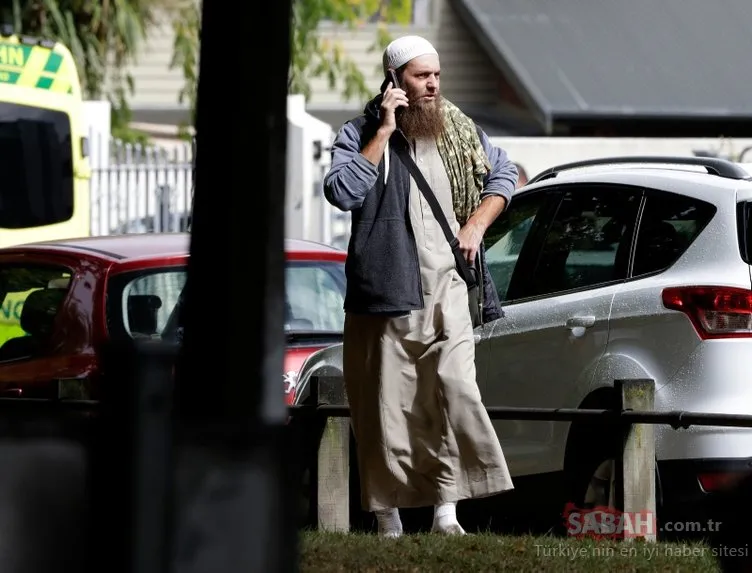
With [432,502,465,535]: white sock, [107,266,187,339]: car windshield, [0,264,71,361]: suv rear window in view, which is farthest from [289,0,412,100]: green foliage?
[432,502,465,535]: white sock

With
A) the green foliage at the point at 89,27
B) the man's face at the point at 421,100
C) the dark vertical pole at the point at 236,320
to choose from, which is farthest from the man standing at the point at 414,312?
the green foliage at the point at 89,27

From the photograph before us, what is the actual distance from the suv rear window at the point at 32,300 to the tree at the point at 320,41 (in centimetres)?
1612

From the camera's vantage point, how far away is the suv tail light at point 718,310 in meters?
6.12

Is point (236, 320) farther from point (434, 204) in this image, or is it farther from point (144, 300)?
point (144, 300)

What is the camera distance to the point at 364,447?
6.12 meters

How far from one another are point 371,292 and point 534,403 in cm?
124

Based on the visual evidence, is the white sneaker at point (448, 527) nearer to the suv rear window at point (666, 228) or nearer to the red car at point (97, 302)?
the suv rear window at point (666, 228)

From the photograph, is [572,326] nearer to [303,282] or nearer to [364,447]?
[364,447]

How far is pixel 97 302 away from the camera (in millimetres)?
7742

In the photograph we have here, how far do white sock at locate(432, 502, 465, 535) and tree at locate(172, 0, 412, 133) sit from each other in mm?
18751

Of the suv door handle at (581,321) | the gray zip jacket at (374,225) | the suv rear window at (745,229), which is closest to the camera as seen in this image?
the gray zip jacket at (374,225)

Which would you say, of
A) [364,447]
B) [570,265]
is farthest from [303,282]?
[364,447]

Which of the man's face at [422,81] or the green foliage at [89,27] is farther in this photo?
the green foliage at [89,27]

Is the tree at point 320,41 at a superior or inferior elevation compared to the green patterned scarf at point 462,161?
superior
